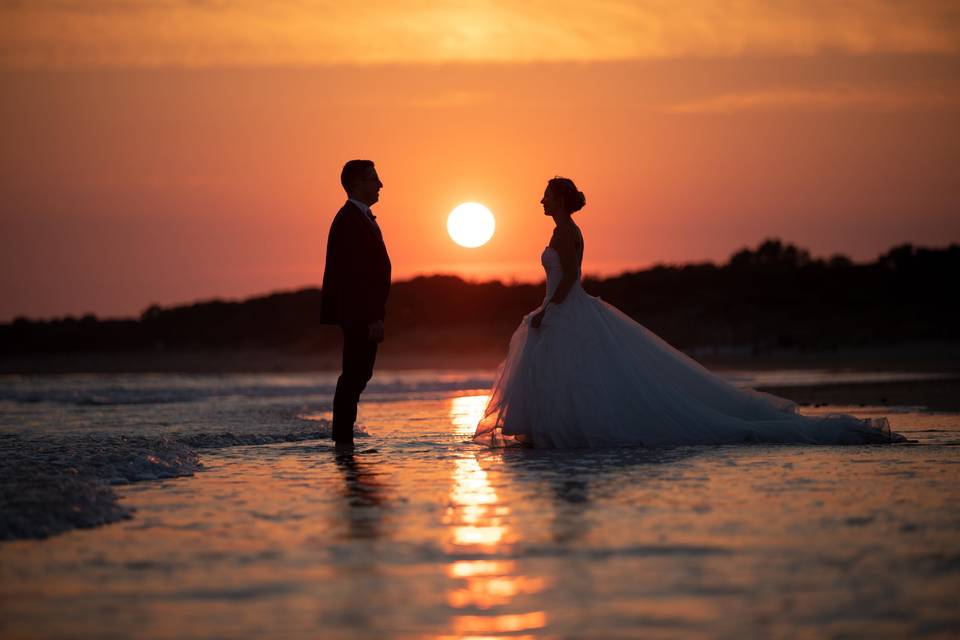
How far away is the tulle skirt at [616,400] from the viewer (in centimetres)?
927

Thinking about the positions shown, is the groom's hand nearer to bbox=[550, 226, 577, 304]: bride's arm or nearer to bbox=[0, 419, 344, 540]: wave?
bbox=[0, 419, 344, 540]: wave

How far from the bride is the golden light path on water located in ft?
7.50

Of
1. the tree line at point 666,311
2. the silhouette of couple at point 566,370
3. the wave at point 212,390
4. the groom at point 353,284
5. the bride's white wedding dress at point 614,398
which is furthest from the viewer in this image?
the tree line at point 666,311

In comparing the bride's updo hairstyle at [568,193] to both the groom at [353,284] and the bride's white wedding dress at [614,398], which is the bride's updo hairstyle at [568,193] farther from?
the groom at [353,284]

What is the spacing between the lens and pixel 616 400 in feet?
31.4

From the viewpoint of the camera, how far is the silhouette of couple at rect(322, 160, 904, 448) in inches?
369

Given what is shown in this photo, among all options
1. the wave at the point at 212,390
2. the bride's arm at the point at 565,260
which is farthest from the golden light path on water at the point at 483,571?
the wave at the point at 212,390

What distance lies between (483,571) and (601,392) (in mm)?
5285

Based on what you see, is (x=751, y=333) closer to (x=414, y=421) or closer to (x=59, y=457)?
(x=414, y=421)

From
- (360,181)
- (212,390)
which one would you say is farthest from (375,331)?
(212,390)

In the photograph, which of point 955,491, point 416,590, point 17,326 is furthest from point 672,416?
point 17,326

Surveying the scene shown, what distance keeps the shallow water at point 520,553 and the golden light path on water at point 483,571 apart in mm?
12

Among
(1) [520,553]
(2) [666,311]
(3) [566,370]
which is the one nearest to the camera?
(1) [520,553]

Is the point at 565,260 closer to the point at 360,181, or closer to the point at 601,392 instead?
the point at 601,392
